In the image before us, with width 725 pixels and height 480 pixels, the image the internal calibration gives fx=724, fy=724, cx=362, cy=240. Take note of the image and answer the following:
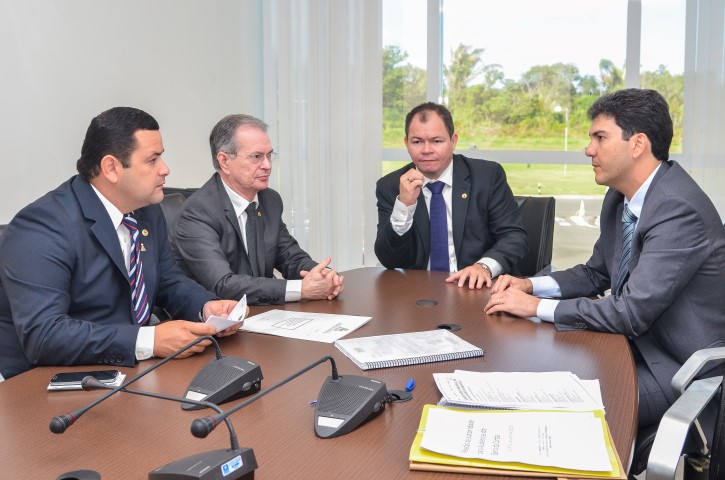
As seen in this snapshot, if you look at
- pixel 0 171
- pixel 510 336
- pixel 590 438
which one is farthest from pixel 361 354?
pixel 0 171

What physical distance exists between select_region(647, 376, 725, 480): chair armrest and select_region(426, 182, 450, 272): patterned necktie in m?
1.84

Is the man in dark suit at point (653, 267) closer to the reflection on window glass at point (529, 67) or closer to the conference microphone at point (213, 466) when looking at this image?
the conference microphone at point (213, 466)

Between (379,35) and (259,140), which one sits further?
(379,35)

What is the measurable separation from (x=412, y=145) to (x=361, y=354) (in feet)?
5.91

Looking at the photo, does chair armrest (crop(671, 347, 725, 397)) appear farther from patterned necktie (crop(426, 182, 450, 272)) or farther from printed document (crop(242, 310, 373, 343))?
patterned necktie (crop(426, 182, 450, 272))

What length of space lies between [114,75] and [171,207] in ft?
3.75

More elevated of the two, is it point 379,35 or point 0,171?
point 379,35

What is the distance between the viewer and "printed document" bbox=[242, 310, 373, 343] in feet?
6.87

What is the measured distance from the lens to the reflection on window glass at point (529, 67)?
5.01 metres

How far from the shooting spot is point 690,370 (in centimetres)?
180

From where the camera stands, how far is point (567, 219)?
523 centimetres

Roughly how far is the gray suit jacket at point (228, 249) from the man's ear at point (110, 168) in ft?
1.94

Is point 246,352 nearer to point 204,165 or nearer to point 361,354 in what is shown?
point 361,354

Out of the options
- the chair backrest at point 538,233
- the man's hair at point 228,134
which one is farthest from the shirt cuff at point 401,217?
the man's hair at point 228,134
